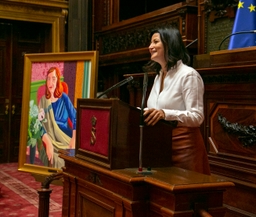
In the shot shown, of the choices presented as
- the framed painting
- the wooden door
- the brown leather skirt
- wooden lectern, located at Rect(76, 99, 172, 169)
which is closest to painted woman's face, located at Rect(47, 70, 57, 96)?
the framed painting

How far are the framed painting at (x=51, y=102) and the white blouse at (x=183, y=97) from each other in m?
1.35

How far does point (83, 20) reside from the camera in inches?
278

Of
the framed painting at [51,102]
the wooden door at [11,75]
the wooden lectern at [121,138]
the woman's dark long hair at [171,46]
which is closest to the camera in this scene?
the wooden lectern at [121,138]

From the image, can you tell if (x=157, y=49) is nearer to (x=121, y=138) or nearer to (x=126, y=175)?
(x=121, y=138)

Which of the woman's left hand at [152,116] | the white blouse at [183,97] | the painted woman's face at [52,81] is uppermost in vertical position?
the painted woman's face at [52,81]

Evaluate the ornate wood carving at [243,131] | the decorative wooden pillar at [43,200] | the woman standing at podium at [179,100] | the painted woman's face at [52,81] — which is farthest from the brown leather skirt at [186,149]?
the painted woman's face at [52,81]

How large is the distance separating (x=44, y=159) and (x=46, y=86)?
66 centimetres

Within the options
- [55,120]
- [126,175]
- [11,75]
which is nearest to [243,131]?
[55,120]

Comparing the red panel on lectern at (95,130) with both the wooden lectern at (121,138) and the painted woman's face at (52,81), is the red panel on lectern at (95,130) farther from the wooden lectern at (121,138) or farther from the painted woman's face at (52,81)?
the painted woman's face at (52,81)

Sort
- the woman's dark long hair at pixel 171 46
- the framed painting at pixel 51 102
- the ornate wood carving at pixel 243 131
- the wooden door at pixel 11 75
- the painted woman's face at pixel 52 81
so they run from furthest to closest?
the wooden door at pixel 11 75 < the painted woman's face at pixel 52 81 < the framed painting at pixel 51 102 < the ornate wood carving at pixel 243 131 < the woman's dark long hair at pixel 171 46

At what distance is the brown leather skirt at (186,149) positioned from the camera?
2.10m

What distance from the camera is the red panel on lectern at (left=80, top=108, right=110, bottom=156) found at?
199cm

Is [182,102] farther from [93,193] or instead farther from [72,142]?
[72,142]

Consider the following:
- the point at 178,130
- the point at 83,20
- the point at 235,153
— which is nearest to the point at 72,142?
the point at 235,153
